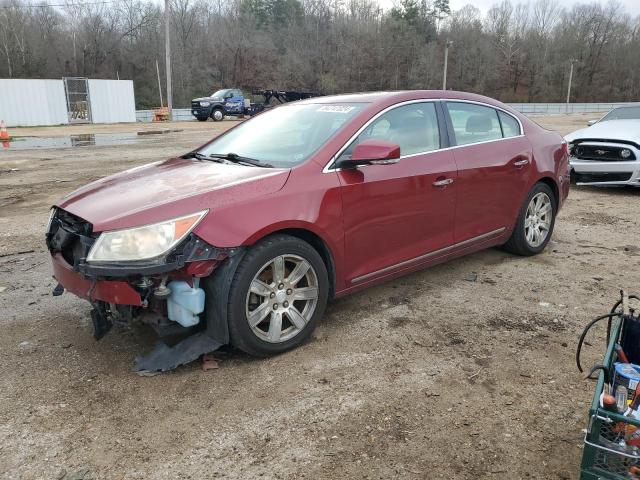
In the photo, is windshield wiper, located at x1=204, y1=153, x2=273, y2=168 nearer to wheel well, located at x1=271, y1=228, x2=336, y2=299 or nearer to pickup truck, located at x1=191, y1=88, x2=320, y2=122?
wheel well, located at x1=271, y1=228, x2=336, y2=299

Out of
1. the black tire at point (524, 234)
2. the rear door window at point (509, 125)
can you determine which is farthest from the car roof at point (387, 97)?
the black tire at point (524, 234)

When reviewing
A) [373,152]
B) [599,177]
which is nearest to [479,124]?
[373,152]

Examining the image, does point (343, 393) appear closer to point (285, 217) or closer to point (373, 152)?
point (285, 217)

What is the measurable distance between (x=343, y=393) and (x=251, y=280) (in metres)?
0.84

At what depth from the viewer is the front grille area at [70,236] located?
3016 mm

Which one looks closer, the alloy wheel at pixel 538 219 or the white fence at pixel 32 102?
the alloy wheel at pixel 538 219

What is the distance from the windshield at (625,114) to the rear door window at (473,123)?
6.36 metres

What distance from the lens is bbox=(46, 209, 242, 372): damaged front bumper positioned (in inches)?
114

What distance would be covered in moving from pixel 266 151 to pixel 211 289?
1.29 meters

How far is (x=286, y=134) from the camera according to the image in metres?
4.03

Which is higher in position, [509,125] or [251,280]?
[509,125]

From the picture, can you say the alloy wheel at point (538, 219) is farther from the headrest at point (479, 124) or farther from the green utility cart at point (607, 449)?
the green utility cart at point (607, 449)

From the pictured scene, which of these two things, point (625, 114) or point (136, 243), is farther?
point (625, 114)

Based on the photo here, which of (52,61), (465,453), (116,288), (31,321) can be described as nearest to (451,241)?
(465,453)
